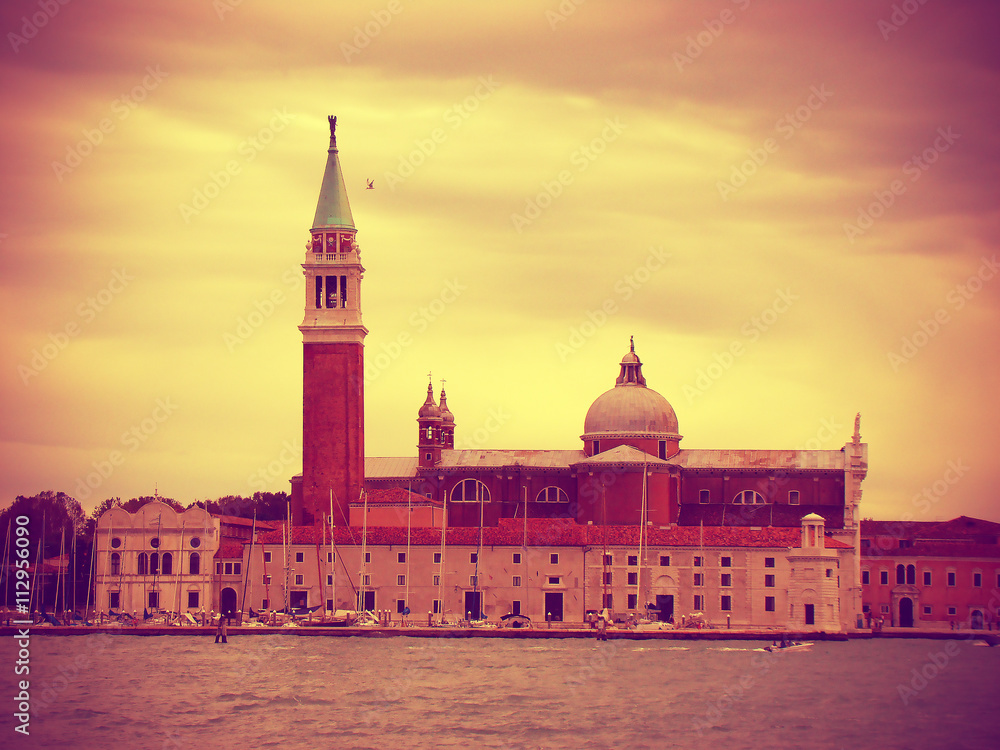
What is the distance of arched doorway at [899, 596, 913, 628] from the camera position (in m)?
85.1

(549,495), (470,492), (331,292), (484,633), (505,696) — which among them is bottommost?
(505,696)

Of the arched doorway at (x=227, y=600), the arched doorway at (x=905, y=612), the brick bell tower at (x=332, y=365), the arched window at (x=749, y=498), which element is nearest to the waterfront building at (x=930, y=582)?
the arched doorway at (x=905, y=612)

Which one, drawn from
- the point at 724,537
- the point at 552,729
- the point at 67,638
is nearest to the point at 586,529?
the point at 724,537

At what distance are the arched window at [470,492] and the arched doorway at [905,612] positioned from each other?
21.6 meters

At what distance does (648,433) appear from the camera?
3428 inches

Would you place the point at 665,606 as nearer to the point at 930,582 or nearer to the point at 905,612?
the point at 905,612

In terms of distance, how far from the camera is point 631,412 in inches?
3452

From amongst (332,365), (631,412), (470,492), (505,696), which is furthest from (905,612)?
(505,696)

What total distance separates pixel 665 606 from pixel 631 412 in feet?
44.9

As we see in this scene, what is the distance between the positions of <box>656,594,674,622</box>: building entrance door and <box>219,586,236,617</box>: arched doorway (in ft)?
66.9

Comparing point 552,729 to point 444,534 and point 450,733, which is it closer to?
point 450,733

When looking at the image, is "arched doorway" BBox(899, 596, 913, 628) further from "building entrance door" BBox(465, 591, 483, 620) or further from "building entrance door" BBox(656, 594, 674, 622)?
"building entrance door" BBox(465, 591, 483, 620)

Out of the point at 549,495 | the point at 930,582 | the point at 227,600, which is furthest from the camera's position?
the point at 549,495

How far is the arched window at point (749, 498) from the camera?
284 ft
